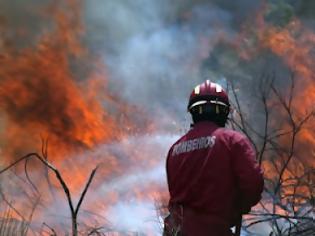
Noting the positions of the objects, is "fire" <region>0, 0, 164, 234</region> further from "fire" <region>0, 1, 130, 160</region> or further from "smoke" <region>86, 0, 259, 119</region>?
"smoke" <region>86, 0, 259, 119</region>

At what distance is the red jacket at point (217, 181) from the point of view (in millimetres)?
3463

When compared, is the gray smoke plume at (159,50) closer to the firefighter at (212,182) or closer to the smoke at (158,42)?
the smoke at (158,42)

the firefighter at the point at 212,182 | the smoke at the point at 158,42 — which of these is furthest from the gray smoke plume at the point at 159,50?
the firefighter at the point at 212,182

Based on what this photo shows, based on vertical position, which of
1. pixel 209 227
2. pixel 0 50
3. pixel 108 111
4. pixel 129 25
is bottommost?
pixel 209 227

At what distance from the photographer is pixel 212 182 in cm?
355

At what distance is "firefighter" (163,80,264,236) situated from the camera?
3477 millimetres

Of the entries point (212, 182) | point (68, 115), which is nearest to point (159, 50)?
point (68, 115)

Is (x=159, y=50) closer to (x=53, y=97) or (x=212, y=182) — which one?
(x=53, y=97)

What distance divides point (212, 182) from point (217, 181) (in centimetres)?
3

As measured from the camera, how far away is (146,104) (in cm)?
1130

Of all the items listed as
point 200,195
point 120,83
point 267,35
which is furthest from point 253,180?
point 267,35

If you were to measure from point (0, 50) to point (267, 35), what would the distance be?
220 inches

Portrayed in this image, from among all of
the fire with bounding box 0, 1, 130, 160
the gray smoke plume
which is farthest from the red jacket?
the fire with bounding box 0, 1, 130, 160

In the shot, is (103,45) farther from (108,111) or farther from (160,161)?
(160,161)
